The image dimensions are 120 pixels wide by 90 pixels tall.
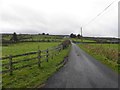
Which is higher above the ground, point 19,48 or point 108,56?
point 108,56

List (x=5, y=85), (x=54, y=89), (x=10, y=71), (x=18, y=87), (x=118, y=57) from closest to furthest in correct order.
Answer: (x=54, y=89), (x=18, y=87), (x=5, y=85), (x=10, y=71), (x=118, y=57)

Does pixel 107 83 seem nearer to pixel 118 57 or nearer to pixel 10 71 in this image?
pixel 10 71

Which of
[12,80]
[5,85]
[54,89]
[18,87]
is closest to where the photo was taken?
[54,89]

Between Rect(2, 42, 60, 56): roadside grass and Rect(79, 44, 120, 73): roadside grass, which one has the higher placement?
Rect(79, 44, 120, 73): roadside grass

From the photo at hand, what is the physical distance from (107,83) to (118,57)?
12.4 metres

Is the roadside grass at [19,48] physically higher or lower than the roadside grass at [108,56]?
lower

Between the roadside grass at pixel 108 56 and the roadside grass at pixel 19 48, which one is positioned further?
the roadside grass at pixel 19 48

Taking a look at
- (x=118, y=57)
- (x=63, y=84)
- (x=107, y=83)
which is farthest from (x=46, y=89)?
(x=118, y=57)

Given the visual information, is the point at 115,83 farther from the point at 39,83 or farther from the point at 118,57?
the point at 118,57

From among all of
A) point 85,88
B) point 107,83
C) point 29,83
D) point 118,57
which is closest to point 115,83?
point 107,83

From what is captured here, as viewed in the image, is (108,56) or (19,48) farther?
(19,48)

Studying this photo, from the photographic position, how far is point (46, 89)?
9.16 meters

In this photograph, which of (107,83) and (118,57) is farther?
(118,57)

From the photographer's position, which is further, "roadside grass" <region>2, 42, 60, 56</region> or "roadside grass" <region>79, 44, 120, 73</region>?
"roadside grass" <region>2, 42, 60, 56</region>
